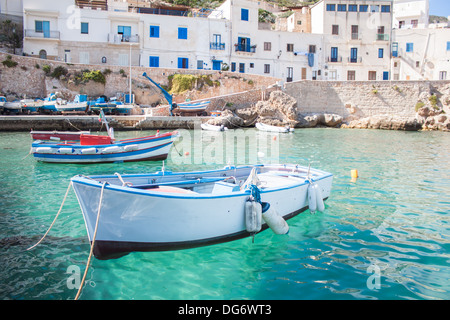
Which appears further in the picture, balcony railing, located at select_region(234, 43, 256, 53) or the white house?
the white house

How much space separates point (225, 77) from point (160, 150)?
67.5 ft

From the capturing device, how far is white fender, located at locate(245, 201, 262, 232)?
21.8 ft

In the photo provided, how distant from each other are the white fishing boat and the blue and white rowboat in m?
8.10

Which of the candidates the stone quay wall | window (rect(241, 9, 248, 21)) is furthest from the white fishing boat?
window (rect(241, 9, 248, 21))

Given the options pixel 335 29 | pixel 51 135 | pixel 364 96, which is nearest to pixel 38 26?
pixel 51 135

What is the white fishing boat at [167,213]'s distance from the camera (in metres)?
5.69

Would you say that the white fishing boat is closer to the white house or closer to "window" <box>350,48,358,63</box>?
the white house

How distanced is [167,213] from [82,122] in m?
24.0

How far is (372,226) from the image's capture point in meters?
7.79

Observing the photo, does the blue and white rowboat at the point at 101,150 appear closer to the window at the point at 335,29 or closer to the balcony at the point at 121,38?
the balcony at the point at 121,38

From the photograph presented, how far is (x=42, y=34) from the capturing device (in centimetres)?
3409
